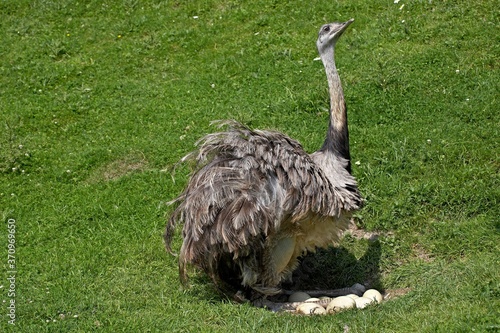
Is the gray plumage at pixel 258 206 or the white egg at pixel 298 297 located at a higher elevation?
the gray plumage at pixel 258 206

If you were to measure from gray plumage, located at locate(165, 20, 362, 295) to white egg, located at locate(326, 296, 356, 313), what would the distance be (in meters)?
0.65

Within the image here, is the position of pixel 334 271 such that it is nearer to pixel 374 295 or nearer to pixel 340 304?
pixel 374 295

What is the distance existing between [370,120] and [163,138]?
267cm

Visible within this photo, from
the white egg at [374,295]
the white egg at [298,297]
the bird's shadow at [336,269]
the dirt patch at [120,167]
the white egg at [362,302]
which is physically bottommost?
the bird's shadow at [336,269]

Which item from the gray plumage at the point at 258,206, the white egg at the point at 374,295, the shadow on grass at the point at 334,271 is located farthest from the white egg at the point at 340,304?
the shadow on grass at the point at 334,271

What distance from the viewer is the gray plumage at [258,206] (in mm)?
7535

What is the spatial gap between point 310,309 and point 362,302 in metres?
0.49

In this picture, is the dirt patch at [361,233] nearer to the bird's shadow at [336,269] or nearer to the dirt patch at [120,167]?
the bird's shadow at [336,269]

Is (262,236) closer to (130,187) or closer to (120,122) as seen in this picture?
(130,187)

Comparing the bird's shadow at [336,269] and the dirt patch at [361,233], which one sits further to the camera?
the dirt patch at [361,233]

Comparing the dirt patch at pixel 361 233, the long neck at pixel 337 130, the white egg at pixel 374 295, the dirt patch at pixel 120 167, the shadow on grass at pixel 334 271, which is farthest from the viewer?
the dirt patch at pixel 120 167

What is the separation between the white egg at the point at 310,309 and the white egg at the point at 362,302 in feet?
1.06

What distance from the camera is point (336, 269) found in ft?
28.8

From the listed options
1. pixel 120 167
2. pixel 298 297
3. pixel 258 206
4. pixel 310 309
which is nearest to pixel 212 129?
pixel 120 167
